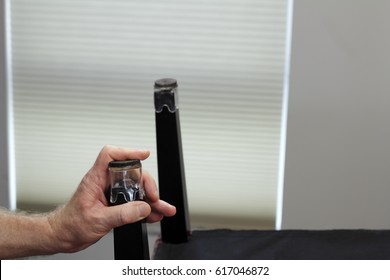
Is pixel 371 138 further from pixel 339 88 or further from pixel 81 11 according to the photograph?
pixel 81 11

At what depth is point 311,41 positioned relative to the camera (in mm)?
2641

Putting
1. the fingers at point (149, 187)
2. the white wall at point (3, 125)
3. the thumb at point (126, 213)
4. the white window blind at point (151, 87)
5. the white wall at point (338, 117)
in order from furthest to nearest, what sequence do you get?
the white wall at point (3, 125) → the white window blind at point (151, 87) → the white wall at point (338, 117) → the fingers at point (149, 187) → the thumb at point (126, 213)

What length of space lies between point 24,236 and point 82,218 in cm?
19

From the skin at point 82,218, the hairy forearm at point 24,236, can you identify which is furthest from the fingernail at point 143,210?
the hairy forearm at point 24,236

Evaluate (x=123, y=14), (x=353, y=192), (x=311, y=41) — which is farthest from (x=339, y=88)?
(x=123, y=14)

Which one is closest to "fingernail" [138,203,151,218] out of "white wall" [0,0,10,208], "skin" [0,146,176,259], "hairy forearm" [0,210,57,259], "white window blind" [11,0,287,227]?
"skin" [0,146,176,259]

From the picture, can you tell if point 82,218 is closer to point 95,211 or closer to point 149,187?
point 95,211

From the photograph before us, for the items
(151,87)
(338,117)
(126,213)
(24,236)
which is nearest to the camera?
(126,213)

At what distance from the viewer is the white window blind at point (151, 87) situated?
2.73 metres

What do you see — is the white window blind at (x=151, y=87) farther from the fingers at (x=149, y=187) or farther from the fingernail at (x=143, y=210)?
the fingernail at (x=143, y=210)

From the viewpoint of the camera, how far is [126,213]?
1507 millimetres

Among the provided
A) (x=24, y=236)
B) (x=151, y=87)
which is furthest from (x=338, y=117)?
(x=24, y=236)

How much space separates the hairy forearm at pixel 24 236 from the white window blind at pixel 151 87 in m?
1.28

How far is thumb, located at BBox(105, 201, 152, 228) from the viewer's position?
1509mm
